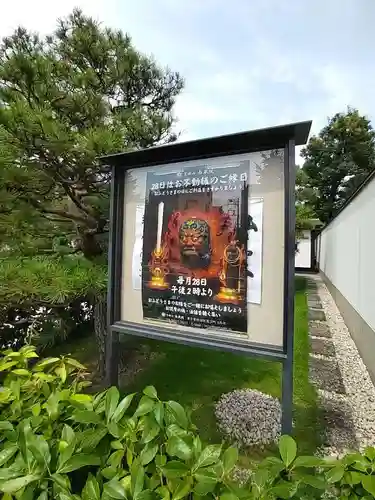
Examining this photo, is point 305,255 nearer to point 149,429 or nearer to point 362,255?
point 362,255

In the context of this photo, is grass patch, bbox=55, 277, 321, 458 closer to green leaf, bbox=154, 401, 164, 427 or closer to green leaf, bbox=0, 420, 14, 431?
green leaf, bbox=154, 401, 164, 427

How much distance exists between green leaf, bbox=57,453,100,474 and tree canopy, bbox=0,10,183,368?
55.0 inches

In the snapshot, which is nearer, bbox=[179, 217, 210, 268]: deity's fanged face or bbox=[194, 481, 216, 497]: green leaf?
bbox=[194, 481, 216, 497]: green leaf

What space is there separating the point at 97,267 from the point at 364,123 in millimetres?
20014

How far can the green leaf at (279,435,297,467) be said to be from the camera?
2.67ft

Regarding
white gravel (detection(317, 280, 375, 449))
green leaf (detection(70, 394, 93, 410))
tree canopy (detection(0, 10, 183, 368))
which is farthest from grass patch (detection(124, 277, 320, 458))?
green leaf (detection(70, 394, 93, 410))

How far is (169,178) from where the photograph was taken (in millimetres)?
2051

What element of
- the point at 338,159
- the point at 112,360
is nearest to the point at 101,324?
the point at 112,360

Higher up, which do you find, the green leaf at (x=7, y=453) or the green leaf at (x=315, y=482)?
the green leaf at (x=315, y=482)

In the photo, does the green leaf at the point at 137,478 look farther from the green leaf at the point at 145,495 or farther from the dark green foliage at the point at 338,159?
the dark green foliage at the point at 338,159

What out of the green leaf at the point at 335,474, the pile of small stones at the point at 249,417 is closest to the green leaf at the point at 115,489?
the green leaf at the point at 335,474

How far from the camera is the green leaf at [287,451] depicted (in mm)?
815

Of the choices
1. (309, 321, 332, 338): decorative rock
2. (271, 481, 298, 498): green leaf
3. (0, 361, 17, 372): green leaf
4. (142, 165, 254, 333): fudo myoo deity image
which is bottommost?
(309, 321, 332, 338): decorative rock

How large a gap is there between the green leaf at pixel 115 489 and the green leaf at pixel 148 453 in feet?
0.25
